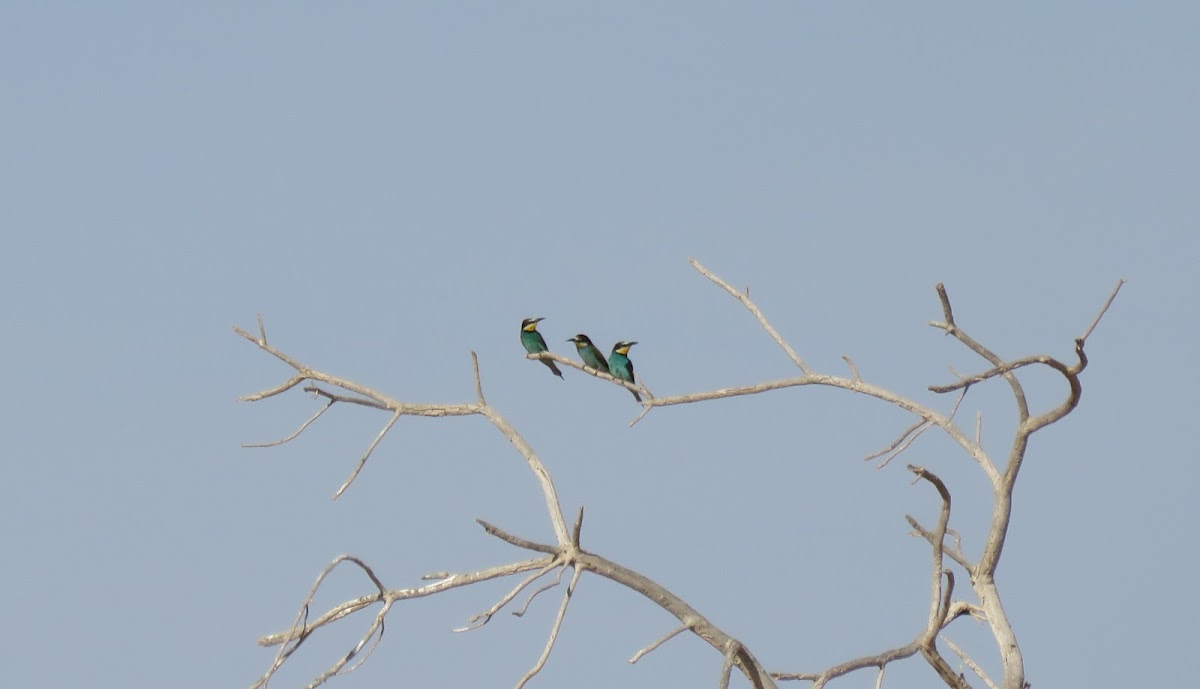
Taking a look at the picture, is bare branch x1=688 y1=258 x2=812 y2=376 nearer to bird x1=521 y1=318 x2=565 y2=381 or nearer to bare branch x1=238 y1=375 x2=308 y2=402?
bare branch x1=238 y1=375 x2=308 y2=402

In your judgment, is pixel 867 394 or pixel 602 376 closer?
pixel 867 394

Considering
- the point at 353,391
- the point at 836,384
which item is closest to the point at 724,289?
the point at 836,384

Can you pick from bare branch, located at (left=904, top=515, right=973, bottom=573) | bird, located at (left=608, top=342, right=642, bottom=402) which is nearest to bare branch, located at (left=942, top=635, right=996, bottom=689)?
bare branch, located at (left=904, top=515, right=973, bottom=573)

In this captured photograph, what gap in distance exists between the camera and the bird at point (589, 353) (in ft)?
68.2

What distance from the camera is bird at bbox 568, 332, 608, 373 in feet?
68.2

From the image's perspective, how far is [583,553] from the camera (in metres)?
7.90

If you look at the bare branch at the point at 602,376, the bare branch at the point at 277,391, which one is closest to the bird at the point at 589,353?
the bare branch at the point at 602,376

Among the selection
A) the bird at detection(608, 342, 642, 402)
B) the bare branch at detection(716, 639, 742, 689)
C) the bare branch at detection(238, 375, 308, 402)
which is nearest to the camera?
the bare branch at detection(716, 639, 742, 689)

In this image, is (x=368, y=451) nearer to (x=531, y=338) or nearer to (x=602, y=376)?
(x=602, y=376)

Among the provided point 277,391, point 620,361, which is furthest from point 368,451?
point 620,361

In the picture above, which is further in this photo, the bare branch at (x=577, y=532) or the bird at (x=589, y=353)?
the bird at (x=589, y=353)

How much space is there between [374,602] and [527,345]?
13221 mm

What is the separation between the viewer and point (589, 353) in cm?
2078

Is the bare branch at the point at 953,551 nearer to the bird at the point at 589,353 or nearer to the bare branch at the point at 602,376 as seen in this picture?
the bare branch at the point at 602,376
